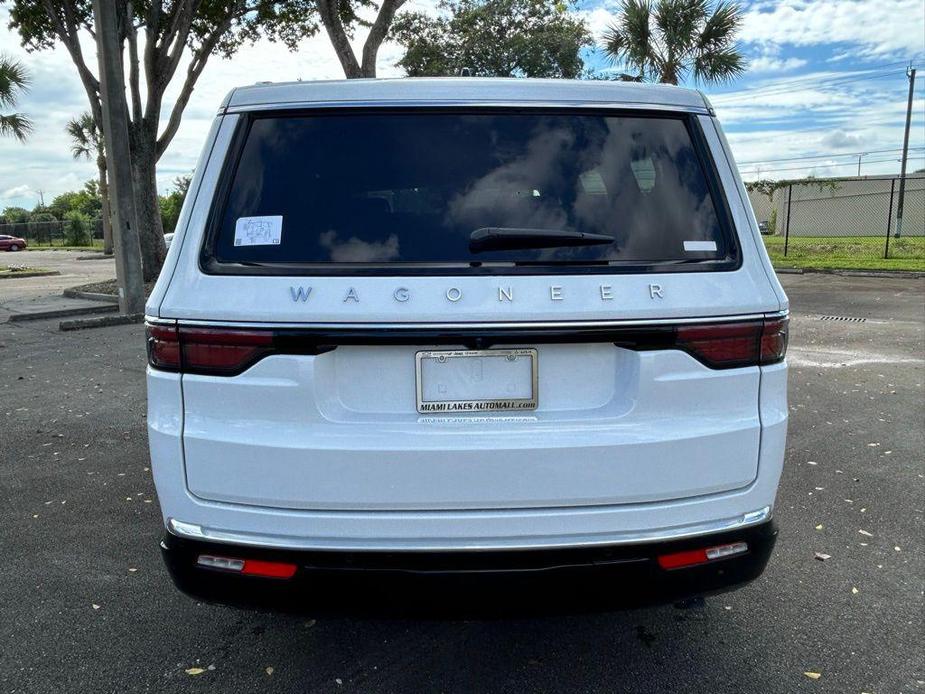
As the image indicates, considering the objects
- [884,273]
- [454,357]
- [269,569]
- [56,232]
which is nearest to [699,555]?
[454,357]

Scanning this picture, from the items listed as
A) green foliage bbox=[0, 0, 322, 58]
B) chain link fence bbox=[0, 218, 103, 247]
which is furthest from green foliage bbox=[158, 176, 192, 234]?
green foliage bbox=[0, 0, 322, 58]

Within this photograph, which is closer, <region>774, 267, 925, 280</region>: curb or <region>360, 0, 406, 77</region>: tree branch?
<region>360, 0, 406, 77</region>: tree branch

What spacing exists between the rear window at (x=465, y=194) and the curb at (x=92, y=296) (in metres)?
11.9

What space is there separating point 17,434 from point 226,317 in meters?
4.38

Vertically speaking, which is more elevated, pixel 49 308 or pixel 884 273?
pixel 49 308

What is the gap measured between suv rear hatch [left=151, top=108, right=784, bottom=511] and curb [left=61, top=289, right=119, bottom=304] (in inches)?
471

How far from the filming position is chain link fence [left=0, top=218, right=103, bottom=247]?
55156 mm

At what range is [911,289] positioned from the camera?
14125 mm

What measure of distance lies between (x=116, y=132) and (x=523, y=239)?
33.8 ft

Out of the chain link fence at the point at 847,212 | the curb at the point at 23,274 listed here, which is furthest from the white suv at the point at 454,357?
the chain link fence at the point at 847,212

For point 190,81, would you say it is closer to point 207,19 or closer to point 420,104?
point 207,19

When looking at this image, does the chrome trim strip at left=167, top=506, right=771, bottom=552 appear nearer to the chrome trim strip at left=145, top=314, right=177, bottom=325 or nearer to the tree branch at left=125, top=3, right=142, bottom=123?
the chrome trim strip at left=145, top=314, right=177, bottom=325

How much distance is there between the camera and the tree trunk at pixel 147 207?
15.0m

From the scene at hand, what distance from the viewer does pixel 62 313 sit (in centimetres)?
1192
